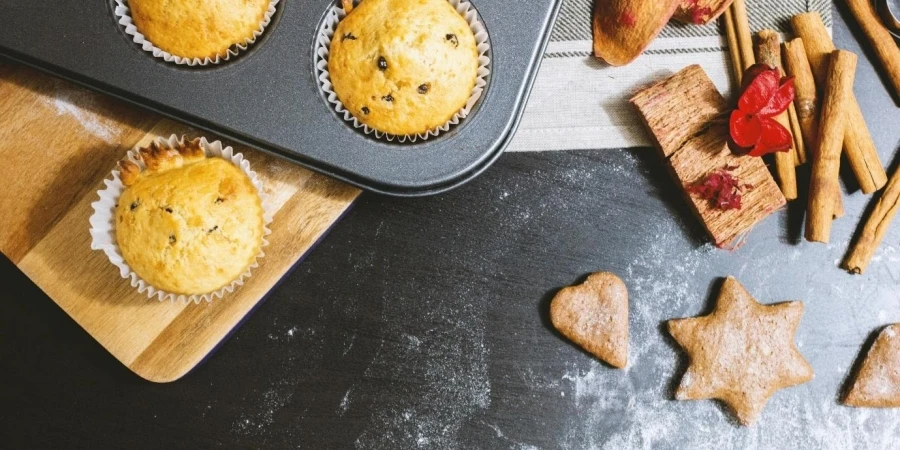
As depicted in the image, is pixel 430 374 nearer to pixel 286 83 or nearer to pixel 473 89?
pixel 473 89

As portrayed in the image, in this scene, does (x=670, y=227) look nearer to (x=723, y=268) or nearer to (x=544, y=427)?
(x=723, y=268)

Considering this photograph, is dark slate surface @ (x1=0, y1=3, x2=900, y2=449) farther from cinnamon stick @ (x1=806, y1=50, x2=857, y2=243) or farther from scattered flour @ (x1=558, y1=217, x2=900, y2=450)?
cinnamon stick @ (x1=806, y1=50, x2=857, y2=243)

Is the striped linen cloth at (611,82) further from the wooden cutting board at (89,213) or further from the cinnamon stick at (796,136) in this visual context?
the wooden cutting board at (89,213)

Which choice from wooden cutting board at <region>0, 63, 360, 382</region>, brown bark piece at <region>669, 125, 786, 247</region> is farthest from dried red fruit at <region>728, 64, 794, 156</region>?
wooden cutting board at <region>0, 63, 360, 382</region>

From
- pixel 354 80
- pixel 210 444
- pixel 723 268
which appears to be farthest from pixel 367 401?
pixel 723 268

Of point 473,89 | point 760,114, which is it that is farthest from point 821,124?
point 473,89

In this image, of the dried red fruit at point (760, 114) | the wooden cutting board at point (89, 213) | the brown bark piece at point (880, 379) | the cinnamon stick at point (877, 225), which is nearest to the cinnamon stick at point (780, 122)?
the dried red fruit at point (760, 114)
